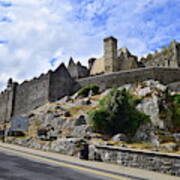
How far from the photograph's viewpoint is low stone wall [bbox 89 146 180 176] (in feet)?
25.3

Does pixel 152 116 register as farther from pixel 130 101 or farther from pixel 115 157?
pixel 115 157

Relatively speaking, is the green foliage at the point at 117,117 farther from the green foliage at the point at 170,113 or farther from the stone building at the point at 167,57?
the stone building at the point at 167,57

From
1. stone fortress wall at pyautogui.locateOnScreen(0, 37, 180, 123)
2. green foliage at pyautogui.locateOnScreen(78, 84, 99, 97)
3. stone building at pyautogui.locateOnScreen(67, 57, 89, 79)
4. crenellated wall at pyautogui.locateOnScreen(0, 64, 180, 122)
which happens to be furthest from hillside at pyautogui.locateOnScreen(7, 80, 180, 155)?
stone building at pyautogui.locateOnScreen(67, 57, 89, 79)

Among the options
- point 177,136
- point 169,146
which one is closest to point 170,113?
point 177,136

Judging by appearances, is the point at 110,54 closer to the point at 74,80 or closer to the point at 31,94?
the point at 74,80

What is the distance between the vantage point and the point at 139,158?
28.5 ft

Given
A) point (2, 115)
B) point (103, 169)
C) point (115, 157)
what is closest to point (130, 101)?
point (115, 157)

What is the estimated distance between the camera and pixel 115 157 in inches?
382

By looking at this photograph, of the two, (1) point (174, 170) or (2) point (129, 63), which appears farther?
(2) point (129, 63)

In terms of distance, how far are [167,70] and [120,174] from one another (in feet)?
89.8

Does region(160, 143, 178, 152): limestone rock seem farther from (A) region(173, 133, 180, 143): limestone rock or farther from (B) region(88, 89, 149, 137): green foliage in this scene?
(B) region(88, 89, 149, 137): green foliage

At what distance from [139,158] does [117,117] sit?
A: 10224 mm

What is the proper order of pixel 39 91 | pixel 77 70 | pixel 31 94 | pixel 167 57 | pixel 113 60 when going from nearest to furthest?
pixel 39 91, pixel 31 94, pixel 113 60, pixel 167 57, pixel 77 70

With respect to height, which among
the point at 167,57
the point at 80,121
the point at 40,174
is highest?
the point at 167,57
